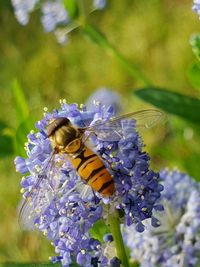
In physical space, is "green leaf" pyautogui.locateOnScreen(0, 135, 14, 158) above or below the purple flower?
below

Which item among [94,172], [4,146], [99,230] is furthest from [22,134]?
[94,172]

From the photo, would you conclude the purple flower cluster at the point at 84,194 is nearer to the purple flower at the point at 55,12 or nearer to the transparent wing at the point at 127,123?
the transparent wing at the point at 127,123

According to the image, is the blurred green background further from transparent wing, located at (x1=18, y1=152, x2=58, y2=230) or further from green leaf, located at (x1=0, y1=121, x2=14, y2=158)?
transparent wing, located at (x1=18, y1=152, x2=58, y2=230)

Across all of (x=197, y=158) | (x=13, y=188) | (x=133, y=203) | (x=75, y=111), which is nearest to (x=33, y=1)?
(x=197, y=158)

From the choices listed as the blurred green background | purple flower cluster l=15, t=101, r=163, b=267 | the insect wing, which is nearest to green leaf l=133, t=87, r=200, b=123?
purple flower cluster l=15, t=101, r=163, b=267

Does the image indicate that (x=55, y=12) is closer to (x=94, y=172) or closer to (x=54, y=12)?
(x=54, y=12)

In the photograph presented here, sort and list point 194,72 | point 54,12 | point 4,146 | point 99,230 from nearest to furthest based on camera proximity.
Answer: point 99,230, point 194,72, point 4,146, point 54,12
